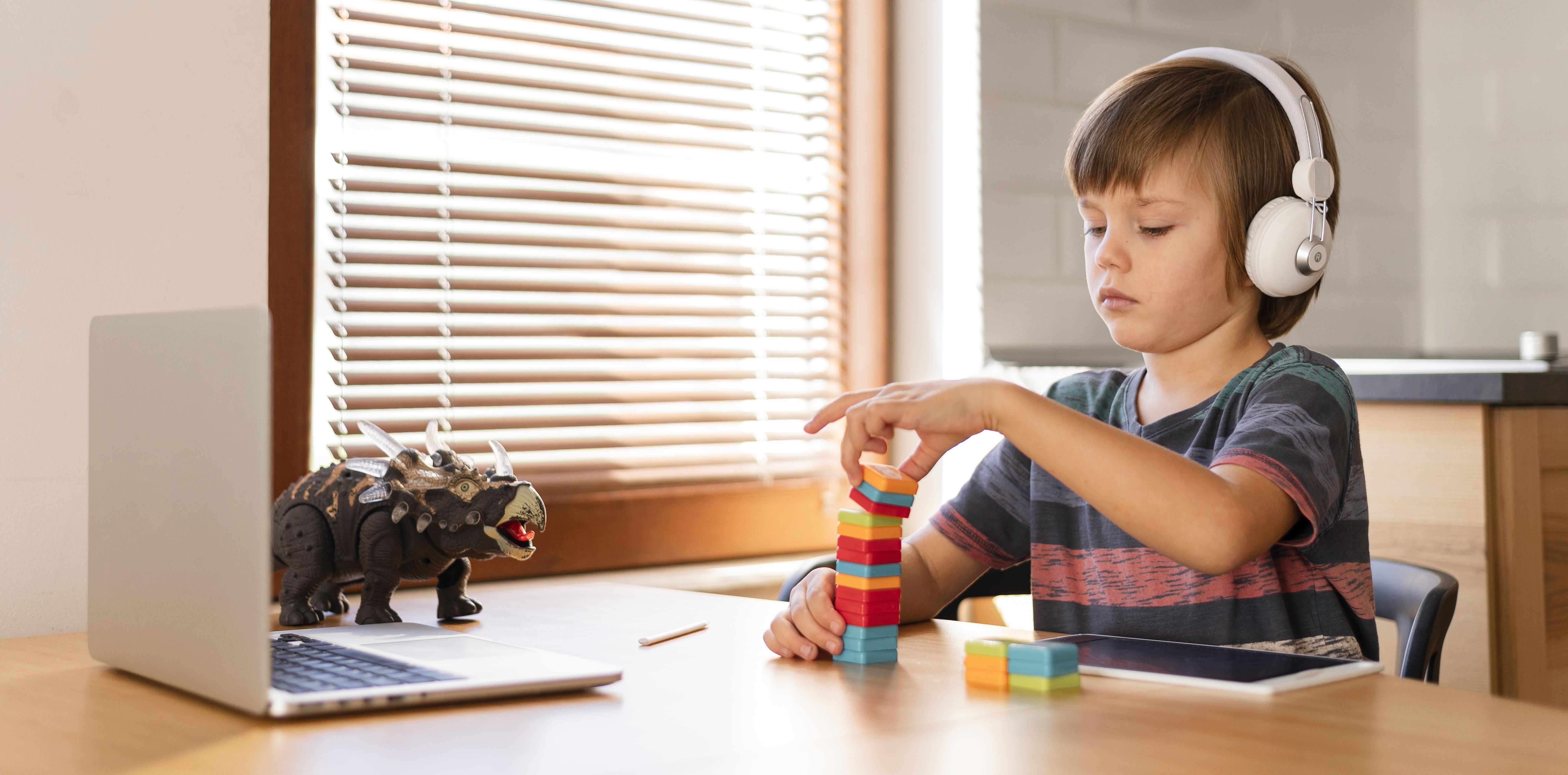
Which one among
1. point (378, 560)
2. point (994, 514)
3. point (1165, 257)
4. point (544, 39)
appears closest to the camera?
point (378, 560)

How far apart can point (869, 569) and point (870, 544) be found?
2 centimetres

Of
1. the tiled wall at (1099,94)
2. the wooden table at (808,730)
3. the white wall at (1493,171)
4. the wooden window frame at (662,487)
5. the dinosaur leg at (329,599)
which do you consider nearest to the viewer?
the wooden table at (808,730)

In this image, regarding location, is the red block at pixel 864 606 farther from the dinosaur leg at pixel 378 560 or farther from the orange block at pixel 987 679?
the dinosaur leg at pixel 378 560

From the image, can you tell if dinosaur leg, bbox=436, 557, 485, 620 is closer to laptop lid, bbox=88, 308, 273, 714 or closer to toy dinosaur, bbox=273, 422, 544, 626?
toy dinosaur, bbox=273, 422, 544, 626

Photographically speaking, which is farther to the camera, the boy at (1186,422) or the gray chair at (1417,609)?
the gray chair at (1417,609)

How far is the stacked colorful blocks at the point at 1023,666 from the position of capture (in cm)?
69

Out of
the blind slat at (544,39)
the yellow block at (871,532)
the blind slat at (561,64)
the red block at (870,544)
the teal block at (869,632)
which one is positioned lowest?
the teal block at (869,632)

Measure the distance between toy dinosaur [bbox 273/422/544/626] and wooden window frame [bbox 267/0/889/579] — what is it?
0.46 m

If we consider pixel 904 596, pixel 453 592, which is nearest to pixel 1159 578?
pixel 904 596

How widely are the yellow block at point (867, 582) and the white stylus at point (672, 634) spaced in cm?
15

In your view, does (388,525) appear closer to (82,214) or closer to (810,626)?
(810,626)

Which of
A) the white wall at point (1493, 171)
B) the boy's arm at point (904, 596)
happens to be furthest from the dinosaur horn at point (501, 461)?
the white wall at point (1493, 171)

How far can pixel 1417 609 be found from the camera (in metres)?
1.04

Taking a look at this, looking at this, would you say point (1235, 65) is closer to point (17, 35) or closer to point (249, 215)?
point (249, 215)
